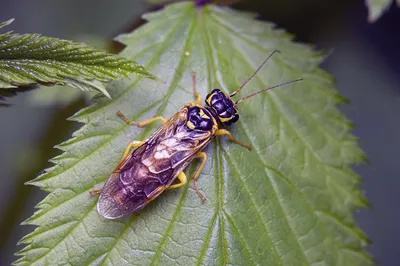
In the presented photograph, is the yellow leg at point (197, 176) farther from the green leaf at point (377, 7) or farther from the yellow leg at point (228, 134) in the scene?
the green leaf at point (377, 7)

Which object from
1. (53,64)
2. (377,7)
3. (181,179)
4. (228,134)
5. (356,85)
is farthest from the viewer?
(356,85)

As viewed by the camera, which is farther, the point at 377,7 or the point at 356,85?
the point at 356,85

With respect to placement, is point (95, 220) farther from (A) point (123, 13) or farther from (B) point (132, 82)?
(A) point (123, 13)

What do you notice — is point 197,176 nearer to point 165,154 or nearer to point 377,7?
point 165,154

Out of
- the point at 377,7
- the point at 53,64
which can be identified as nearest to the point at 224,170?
the point at 53,64

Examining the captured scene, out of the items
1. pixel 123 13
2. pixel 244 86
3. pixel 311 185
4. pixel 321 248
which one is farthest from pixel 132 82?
pixel 123 13

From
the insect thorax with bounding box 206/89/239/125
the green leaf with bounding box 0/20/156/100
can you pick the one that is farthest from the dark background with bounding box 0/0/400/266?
the green leaf with bounding box 0/20/156/100
